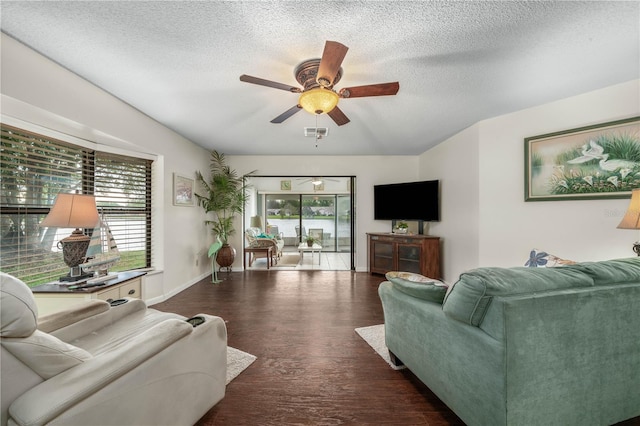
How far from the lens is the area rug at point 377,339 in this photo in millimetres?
1932

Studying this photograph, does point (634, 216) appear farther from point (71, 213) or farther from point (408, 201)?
point (71, 213)

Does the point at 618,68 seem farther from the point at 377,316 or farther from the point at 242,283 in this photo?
the point at 242,283

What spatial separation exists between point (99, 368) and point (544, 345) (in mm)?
1915

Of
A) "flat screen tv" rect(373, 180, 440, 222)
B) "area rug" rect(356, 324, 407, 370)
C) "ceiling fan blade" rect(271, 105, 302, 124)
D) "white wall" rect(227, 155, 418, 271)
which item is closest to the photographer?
"area rug" rect(356, 324, 407, 370)

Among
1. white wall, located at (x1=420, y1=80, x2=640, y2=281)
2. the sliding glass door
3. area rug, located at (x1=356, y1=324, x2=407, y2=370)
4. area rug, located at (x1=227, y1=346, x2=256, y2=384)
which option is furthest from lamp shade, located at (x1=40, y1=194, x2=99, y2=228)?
the sliding glass door

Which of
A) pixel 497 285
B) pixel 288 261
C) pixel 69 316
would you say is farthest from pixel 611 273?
pixel 288 261

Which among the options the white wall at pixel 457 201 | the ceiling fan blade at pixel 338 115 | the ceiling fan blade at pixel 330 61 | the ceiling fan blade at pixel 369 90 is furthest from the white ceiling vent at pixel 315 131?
the white wall at pixel 457 201

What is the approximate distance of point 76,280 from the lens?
189 centimetres

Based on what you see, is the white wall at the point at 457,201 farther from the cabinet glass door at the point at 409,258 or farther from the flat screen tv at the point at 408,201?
the cabinet glass door at the point at 409,258

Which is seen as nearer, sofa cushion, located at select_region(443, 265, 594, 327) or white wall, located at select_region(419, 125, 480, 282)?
sofa cushion, located at select_region(443, 265, 594, 327)

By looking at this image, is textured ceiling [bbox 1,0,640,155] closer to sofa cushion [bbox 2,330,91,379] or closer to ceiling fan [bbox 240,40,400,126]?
ceiling fan [bbox 240,40,400,126]

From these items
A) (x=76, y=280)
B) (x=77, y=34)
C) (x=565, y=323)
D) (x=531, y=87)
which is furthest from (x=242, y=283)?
(x=531, y=87)

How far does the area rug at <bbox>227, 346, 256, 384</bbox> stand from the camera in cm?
174

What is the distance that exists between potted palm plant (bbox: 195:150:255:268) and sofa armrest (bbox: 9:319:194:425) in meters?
3.45
